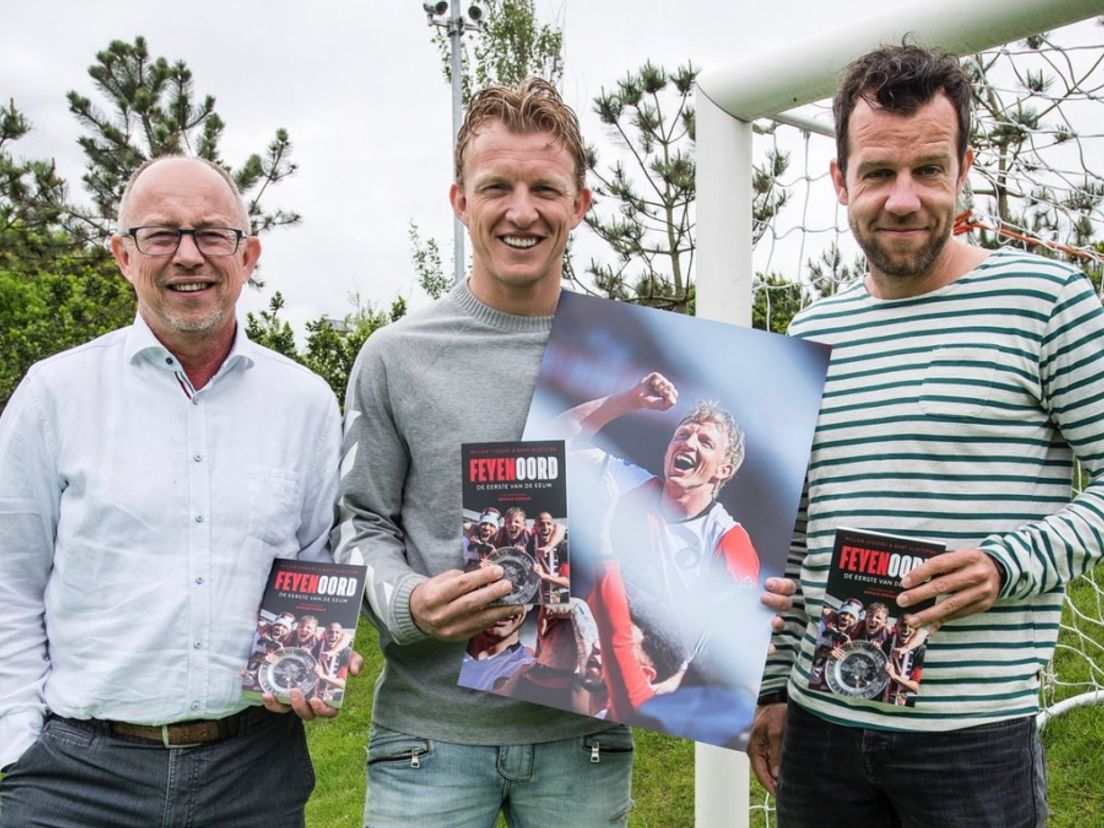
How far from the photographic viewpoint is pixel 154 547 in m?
2.03

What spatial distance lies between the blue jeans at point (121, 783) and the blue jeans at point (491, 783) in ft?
0.98

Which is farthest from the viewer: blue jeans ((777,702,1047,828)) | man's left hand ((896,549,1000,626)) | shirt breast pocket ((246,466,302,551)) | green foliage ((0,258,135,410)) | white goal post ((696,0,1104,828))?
green foliage ((0,258,135,410))

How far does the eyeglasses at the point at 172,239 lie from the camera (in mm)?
2141

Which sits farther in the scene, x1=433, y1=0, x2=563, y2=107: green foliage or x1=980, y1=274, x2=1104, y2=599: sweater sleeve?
x1=433, y1=0, x2=563, y2=107: green foliage

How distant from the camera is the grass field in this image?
4184 millimetres

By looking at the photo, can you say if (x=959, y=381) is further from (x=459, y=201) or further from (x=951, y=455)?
(x=459, y=201)

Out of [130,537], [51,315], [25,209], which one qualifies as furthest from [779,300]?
[25,209]

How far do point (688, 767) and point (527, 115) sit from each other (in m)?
3.85

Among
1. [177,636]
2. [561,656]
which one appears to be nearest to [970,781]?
[561,656]

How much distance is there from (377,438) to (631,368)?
57 centimetres

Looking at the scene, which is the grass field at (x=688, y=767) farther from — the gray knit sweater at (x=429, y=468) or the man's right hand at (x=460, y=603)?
the man's right hand at (x=460, y=603)

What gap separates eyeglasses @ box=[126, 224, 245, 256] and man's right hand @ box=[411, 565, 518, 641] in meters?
0.90

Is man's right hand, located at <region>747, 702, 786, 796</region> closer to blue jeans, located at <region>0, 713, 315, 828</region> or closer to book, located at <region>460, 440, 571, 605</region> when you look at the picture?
book, located at <region>460, 440, 571, 605</region>

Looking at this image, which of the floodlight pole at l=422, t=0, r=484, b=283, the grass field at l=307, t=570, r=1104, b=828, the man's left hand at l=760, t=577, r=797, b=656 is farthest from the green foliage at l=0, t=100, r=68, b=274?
the man's left hand at l=760, t=577, r=797, b=656
